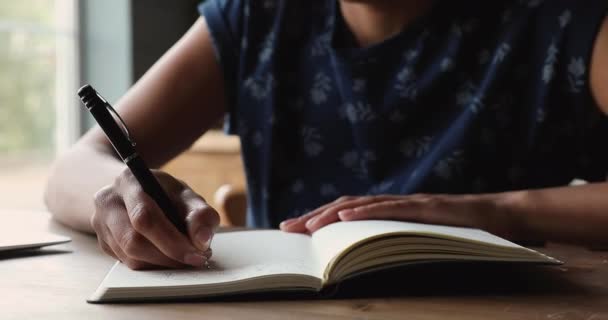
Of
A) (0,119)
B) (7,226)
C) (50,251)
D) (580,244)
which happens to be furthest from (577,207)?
(0,119)

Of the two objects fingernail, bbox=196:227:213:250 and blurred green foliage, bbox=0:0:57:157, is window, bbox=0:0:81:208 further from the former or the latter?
fingernail, bbox=196:227:213:250

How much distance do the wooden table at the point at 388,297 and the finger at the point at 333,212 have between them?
0.57ft

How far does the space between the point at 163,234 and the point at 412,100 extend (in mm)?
653

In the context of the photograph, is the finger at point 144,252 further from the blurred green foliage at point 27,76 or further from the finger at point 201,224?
the blurred green foliage at point 27,76

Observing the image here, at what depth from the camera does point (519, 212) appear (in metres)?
0.92

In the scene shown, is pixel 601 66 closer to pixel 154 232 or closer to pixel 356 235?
pixel 356 235

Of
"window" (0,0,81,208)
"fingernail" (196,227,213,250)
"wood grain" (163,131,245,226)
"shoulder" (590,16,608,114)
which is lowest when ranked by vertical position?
"wood grain" (163,131,245,226)

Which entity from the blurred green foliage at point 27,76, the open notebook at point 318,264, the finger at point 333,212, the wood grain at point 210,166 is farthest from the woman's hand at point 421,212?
the blurred green foliage at point 27,76

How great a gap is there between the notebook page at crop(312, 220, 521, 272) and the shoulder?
18.9 inches

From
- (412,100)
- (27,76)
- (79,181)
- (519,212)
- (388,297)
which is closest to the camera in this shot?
(388,297)

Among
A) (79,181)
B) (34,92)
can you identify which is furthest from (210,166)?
(79,181)

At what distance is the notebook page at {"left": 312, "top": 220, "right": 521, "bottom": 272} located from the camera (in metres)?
0.63

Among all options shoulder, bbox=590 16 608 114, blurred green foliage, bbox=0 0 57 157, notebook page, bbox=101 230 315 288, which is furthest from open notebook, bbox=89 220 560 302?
blurred green foliage, bbox=0 0 57 157

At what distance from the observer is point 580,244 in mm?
937
